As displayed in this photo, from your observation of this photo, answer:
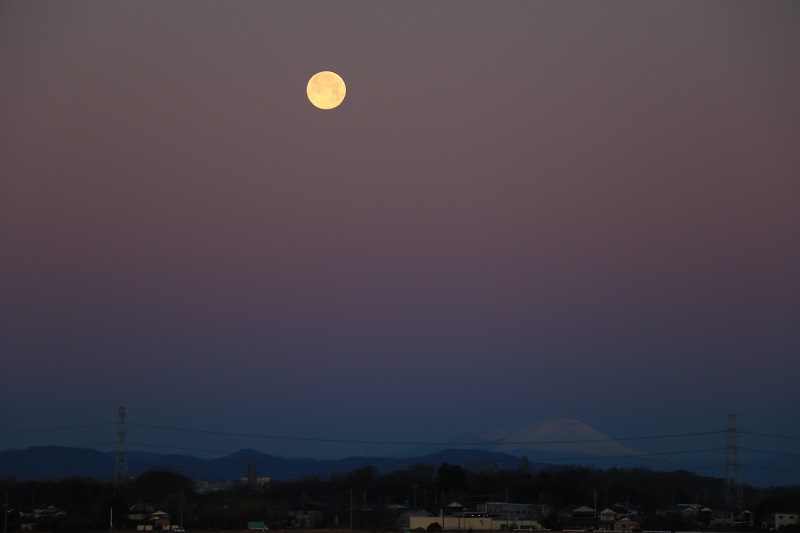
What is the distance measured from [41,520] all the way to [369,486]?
39699mm

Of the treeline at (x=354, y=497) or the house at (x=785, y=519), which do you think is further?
the treeline at (x=354, y=497)

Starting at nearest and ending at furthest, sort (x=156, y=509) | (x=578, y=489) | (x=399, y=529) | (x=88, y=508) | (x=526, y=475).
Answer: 1. (x=399, y=529)
2. (x=88, y=508)
3. (x=156, y=509)
4. (x=578, y=489)
5. (x=526, y=475)

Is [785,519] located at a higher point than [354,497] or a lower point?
higher

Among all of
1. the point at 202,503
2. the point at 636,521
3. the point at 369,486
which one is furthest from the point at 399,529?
the point at 369,486

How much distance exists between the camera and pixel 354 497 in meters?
91.4

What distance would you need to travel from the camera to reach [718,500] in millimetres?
99375

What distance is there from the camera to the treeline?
6406 centimetres

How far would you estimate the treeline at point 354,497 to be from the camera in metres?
64.1

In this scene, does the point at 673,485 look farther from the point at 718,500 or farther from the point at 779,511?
the point at 779,511

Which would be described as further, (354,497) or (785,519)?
(354,497)

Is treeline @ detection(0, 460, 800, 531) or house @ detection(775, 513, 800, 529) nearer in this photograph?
house @ detection(775, 513, 800, 529)

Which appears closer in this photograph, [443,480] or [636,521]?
[636,521]

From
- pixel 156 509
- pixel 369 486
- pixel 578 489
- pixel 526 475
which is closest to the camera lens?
pixel 156 509

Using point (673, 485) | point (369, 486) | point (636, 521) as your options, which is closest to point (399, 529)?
point (636, 521)
